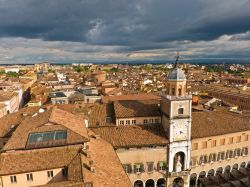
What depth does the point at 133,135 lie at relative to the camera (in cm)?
4184

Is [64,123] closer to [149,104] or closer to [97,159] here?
[97,159]

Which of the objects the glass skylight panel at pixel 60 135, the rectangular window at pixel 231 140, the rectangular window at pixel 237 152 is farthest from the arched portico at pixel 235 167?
the glass skylight panel at pixel 60 135

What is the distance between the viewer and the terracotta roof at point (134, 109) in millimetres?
44562

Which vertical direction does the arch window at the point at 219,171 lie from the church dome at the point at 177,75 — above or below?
below

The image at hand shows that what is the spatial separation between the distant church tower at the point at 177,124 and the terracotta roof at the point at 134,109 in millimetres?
2957

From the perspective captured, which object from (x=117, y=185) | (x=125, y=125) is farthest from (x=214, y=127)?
(x=117, y=185)

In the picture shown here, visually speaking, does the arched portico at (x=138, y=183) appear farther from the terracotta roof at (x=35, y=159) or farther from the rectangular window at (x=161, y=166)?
the terracotta roof at (x=35, y=159)

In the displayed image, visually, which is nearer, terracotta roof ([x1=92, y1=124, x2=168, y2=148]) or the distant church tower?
terracotta roof ([x1=92, y1=124, x2=168, y2=148])

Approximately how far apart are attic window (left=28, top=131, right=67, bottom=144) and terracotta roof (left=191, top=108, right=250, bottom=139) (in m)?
22.8

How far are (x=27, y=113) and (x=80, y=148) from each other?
23.2 metres

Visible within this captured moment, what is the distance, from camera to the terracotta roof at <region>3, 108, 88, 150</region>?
32500 mm

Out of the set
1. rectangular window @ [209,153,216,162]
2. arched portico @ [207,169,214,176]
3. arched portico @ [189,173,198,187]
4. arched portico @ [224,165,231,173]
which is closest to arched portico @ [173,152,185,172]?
arched portico @ [189,173,198,187]

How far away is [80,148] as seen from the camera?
31.0 m

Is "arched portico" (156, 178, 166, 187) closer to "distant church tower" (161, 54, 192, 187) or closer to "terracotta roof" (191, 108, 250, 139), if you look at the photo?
"distant church tower" (161, 54, 192, 187)
